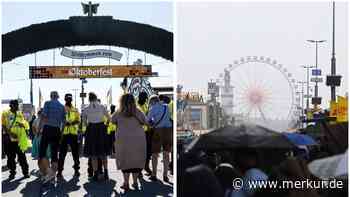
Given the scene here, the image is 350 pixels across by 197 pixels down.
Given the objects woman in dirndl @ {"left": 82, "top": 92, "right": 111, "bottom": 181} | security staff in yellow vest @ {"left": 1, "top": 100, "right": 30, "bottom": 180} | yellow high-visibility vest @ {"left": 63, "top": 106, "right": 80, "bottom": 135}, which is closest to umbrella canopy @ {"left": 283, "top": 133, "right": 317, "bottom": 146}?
woman in dirndl @ {"left": 82, "top": 92, "right": 111, "bottom": 181}

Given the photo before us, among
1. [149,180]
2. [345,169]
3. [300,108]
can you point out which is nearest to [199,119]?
[300,108]

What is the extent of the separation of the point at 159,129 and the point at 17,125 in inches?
57.9

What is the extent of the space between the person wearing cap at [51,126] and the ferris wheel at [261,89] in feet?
6.33

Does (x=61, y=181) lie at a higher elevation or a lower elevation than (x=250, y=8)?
lower

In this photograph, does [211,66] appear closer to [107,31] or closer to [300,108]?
[300,108]

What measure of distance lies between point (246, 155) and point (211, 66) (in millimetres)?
668

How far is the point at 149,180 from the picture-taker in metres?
6.82

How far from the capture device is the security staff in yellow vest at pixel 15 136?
7.21 m

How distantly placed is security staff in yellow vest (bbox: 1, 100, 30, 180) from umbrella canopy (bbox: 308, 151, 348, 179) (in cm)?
322

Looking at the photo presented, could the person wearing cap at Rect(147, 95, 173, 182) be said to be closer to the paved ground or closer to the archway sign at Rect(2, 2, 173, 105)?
the paved ground

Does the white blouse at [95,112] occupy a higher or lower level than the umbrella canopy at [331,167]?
higher

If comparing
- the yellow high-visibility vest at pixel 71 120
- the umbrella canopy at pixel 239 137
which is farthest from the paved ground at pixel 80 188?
the umbrella canopy at pixel 239 137

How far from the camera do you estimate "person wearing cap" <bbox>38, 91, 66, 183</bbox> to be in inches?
255

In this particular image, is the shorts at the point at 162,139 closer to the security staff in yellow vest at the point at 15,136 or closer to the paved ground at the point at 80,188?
the paved ground at the point at 80,188
